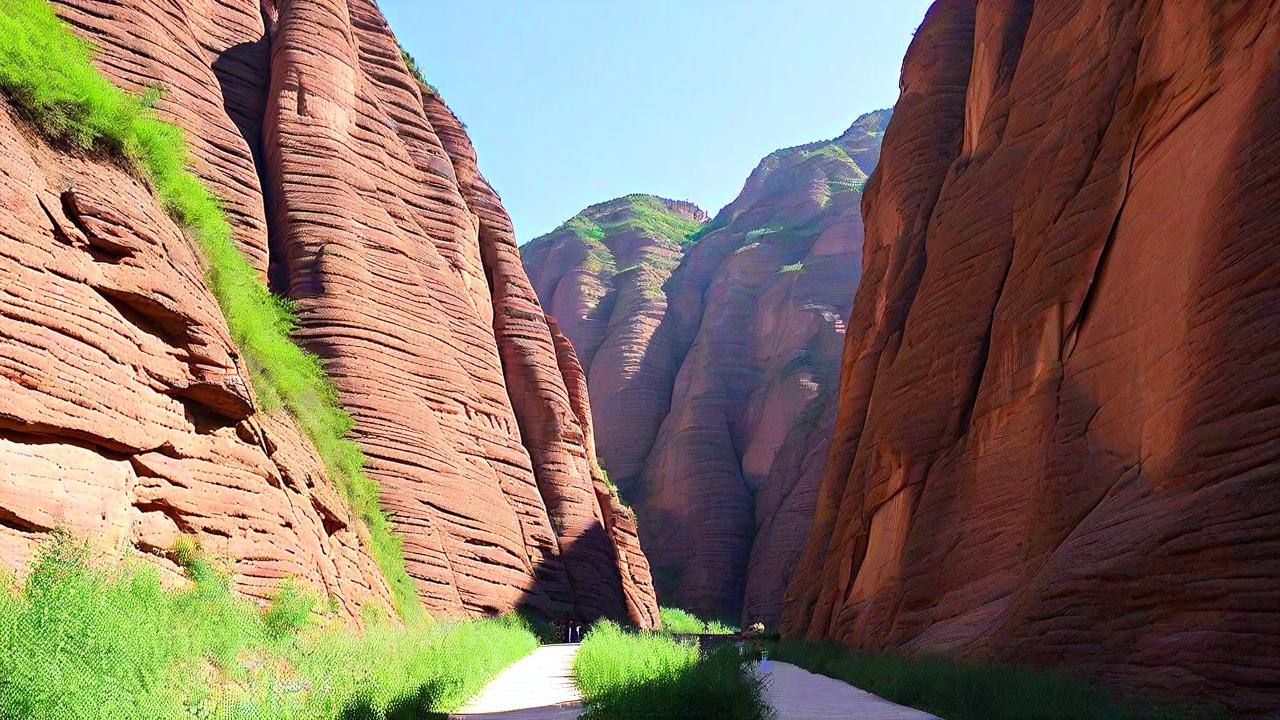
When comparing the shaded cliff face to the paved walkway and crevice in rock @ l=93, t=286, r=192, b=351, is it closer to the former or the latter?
crevice in rock @ l=93, t=286, r=192, b=351

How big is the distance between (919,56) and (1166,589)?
22934mm

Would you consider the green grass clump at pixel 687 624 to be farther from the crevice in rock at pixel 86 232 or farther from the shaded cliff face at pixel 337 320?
the crevice in rock at pixel 86 232

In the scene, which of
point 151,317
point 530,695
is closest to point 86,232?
point 151,317

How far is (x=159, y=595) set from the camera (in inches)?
357

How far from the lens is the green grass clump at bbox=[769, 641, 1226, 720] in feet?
29.0

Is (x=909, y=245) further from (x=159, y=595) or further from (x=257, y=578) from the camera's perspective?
(x=159, y=595)

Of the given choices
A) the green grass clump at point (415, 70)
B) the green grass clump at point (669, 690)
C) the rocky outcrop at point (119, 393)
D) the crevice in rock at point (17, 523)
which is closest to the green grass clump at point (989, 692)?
the green grass clump at point (669, 690)

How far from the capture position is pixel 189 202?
16.2 meters

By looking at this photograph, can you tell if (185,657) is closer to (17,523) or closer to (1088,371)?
(17,523)

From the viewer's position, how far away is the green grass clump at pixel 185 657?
598 centimetres

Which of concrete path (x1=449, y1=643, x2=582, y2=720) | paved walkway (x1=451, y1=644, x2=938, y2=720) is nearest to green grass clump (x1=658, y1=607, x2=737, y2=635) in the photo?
concrete path (x1=449, y1=643, x2=582, y2=720)

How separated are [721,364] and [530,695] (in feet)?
186

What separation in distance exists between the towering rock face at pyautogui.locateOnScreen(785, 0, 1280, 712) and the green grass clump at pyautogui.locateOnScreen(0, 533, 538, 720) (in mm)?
7472

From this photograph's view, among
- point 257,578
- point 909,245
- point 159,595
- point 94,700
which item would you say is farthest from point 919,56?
point 94,700
